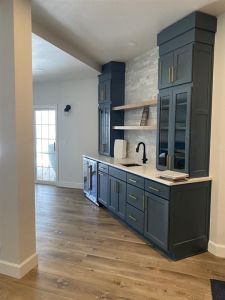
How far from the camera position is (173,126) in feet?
10.1

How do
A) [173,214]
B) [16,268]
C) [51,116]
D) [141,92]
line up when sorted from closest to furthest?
[16,268] → [173,214] → [141,92] → [51,116]

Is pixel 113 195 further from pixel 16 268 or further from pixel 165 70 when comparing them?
pixel 165 70

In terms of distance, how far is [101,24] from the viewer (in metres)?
3.07

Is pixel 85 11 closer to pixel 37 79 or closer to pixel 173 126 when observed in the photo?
pixel 173 126

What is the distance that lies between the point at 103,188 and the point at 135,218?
1.17 m

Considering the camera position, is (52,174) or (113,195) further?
(52,174)

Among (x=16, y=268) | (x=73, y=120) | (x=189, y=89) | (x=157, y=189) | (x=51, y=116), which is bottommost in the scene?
(x=16, y=268)

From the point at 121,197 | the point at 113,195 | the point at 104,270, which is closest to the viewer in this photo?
the point at 104,270

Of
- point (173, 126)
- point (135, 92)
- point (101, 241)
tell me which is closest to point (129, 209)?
point (101, 241)

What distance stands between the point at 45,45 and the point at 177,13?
1784 millimetres

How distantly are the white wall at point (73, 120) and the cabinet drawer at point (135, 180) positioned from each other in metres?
2.50

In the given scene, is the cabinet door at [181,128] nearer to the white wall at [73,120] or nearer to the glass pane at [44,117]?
the white wall at [73,120]

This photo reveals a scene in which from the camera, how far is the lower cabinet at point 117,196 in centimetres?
366

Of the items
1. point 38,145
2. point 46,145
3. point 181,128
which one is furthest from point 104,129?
point 181,128
